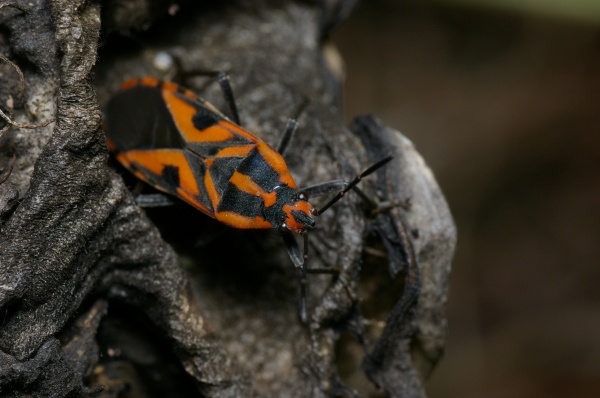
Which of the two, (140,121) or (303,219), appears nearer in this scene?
(303,219)

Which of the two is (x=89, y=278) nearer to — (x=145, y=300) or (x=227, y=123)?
(x=145, y=300)

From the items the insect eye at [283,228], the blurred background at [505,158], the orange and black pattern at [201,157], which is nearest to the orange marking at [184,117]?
the orange and black pattern at [201,157]

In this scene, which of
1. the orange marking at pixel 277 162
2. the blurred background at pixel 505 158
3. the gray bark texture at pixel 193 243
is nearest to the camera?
the gray bark texture at pixel 193 243

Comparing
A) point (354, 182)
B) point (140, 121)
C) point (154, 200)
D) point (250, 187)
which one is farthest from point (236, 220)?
point (140, 121)

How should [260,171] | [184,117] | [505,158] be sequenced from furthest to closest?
[505,158] < [184,117] < [260,171]

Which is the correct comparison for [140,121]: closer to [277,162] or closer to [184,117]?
[184,117]

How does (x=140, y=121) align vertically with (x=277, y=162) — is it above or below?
below

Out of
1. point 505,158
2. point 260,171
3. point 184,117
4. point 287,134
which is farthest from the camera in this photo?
point 505,158

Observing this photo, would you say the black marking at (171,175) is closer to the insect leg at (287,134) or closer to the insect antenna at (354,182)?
the insect leg at (287,134)
